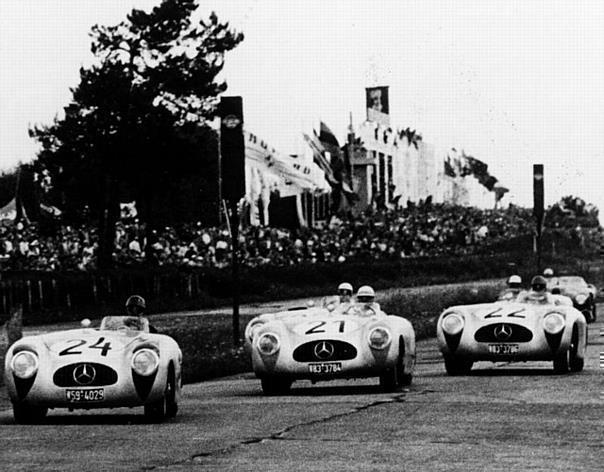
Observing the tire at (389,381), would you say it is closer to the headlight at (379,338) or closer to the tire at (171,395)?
the headlight at (379,338)

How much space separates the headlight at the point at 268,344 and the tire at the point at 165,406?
312cm

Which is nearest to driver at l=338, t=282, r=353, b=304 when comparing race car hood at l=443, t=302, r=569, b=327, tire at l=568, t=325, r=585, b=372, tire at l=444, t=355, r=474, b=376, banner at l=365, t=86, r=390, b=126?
race car hood at l=443, t=302, r=569, b=327

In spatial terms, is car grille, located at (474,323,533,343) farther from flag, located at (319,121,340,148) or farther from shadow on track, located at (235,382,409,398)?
flag, located at (319,121,340,148)

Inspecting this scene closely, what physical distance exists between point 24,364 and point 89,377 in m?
0.68

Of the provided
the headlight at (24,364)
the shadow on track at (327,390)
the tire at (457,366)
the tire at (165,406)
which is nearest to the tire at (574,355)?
the tire at (457,366)

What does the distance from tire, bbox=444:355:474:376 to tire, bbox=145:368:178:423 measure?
22.2 ft

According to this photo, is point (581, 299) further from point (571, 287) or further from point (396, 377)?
point (396, 377)

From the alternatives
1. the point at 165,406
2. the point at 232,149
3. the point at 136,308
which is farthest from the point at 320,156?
the point at 165,406

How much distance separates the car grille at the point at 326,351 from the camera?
1902 centimetres

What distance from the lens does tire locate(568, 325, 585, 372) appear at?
2203 cm

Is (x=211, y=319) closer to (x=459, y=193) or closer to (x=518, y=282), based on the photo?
(x=518, y=282)

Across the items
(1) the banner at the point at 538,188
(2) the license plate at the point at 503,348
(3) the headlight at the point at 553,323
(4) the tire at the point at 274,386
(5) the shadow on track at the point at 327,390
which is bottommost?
(5) the shadow on track at the point at 327,390

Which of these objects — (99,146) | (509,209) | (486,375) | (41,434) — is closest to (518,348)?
(486,375)

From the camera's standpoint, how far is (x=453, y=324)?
873 inches
